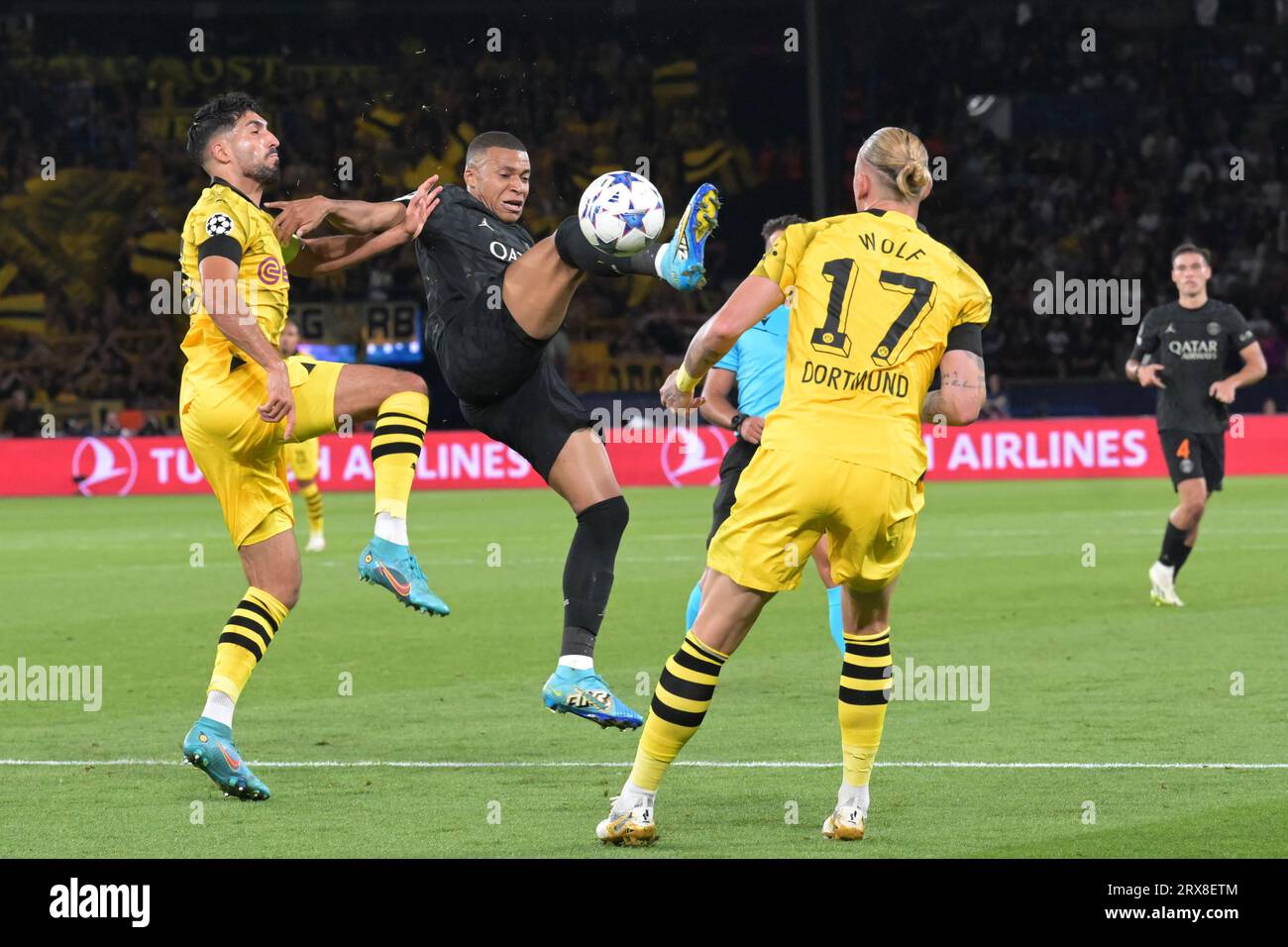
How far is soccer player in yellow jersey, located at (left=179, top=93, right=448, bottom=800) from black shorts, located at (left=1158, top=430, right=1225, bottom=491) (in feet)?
26.1

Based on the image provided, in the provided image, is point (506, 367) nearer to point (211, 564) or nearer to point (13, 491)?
point (211, 564)

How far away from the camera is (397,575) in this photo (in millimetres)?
7238

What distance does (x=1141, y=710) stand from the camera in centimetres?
908

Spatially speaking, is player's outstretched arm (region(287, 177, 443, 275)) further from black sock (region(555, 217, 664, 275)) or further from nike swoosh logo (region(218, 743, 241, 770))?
nike swoosh logo (region(218, 743, 241, 770))

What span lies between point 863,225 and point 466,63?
29.7 meters

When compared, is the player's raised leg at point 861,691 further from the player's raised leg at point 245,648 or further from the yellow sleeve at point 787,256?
the player's raised leg at point 245,648

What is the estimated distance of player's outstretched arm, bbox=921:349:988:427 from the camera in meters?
6.05

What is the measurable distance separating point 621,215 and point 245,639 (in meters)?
2.31

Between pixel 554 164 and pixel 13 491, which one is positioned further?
pixel 554 164

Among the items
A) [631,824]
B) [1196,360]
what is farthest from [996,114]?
[631,824]

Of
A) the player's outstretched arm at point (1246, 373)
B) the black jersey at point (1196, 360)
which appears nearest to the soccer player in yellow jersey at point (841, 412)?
the player's outstretched arm at point (1246, 373)

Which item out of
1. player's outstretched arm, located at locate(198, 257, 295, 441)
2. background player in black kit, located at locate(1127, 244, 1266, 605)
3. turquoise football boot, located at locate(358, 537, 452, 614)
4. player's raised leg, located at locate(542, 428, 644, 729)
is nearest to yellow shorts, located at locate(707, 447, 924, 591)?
player's raised leg, located at locate(542, 428, 644, 729)

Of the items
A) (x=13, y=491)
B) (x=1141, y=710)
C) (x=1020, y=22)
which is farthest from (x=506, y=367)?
(x=1020, y=22)

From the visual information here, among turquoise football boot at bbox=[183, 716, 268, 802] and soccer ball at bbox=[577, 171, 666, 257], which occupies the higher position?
soccer ball at bbox=[577, 171, 666, 257]
